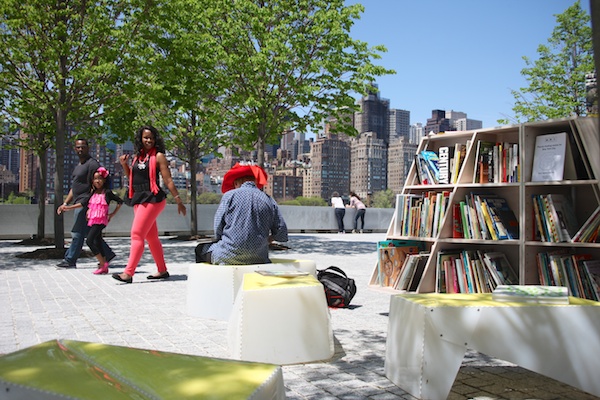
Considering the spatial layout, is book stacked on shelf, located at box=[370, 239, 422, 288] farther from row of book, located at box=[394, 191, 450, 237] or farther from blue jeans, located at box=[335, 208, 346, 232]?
blue jeans, located at box=[335, 208, 346, 232]

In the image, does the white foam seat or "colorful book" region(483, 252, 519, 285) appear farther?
"colorful book" region(483, 252, 519, 285)

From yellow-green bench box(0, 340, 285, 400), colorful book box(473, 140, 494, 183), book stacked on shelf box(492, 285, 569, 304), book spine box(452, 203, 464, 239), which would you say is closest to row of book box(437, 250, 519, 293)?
book spine box(452, 203, 464, 239)

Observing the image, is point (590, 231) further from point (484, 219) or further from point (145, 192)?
point (145, 192)

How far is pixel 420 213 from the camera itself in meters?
6.83

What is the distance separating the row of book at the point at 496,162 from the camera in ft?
20.2

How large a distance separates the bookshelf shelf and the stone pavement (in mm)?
1077

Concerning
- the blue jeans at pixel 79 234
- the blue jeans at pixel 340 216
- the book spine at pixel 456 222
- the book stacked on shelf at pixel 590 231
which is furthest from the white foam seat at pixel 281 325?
the blue jeans at pixel 340 216

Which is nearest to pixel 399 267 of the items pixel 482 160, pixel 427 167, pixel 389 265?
pixel 389 265

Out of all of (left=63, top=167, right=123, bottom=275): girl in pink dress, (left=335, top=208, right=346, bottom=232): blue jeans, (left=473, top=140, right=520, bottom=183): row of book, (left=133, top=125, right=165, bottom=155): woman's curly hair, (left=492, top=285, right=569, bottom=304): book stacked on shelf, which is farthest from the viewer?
(left=335, top=208, right=346, bottom=232): blue jeans

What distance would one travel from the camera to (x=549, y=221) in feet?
19.1

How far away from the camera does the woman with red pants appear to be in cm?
885

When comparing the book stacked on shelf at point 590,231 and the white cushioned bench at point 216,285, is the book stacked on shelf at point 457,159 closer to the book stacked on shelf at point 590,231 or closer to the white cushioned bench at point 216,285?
the book stacked on shelf at point 590,231

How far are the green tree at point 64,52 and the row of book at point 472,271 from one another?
8.83 metres

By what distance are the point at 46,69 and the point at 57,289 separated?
19.1 ft
